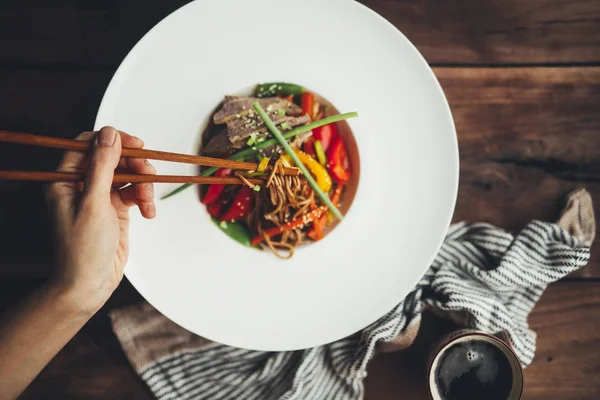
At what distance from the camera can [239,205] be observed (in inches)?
74.7

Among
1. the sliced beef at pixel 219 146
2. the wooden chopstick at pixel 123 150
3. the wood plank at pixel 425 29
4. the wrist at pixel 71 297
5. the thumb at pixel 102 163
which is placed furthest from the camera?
the wood plank at pixel 425 29

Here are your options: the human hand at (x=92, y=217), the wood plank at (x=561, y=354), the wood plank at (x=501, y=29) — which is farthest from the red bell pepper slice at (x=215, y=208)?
the wood plank at (x=501, y=29)

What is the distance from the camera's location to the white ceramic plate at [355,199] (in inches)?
67.9

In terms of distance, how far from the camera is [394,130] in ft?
5.78

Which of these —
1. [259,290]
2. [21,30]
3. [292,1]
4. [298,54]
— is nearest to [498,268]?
[259,290]

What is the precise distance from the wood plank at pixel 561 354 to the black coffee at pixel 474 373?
11.7 inches

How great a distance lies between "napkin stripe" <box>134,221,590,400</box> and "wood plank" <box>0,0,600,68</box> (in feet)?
2.32

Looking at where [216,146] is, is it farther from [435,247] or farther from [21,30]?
[21,30]

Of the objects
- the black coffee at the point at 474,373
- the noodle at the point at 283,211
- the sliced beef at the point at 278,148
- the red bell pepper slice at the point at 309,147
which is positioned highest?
Result: the sliced beef at the point at 278,148

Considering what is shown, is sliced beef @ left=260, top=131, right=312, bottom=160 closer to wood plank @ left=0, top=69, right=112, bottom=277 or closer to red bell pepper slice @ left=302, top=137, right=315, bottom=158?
red bell pepper slice @ left=302, top=137, right=315, bottom=158

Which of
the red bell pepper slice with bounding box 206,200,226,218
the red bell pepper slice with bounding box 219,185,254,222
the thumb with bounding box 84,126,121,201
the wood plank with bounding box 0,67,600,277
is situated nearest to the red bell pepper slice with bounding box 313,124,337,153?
the red bell pepper slice with bounding box 219,185,254,222

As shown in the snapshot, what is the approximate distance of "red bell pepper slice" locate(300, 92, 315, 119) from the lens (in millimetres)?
1821

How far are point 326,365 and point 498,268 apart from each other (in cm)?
77

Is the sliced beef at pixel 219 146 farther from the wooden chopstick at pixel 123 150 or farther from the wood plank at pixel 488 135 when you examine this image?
the wood plank at pixel 488 135
